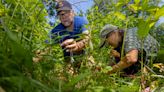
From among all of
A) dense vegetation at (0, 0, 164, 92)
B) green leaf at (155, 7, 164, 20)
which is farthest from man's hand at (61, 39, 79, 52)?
green leaf at (155, 7, 164, 20)

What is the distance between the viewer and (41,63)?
976 mm

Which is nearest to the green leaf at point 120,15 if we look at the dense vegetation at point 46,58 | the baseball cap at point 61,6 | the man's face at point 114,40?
the dense vegetation at point 46,58

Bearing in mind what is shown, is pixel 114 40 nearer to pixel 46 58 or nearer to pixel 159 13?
pixel 159 13

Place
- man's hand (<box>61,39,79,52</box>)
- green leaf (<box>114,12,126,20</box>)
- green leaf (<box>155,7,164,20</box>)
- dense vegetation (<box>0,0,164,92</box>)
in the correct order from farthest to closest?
man's hand (<box>61,39,79,52</box>), green leaf (<box>114,12,126,20</box>), green leaf (<box>155,7,164,20</box>), dense vegetation (<box>0,0,164,92</box>)

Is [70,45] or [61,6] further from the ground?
[61,6]

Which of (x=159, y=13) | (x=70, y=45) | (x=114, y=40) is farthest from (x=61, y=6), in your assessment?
(x=114, y=40)

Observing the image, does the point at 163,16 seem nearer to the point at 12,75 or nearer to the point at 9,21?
the point at 9,21

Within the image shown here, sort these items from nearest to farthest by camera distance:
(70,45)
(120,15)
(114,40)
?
(120,15), (70,45), (114,40)

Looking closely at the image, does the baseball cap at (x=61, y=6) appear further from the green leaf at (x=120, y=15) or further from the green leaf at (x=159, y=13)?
the green leaf at (x=159, y=13)

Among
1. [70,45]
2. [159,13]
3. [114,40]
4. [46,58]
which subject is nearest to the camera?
[46,58]

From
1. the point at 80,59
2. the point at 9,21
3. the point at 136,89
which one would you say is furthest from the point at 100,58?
the point at 9,21

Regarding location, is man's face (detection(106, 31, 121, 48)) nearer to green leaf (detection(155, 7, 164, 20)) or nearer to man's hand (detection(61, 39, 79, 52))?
man's hand (detection(61, 39, 79, 52))

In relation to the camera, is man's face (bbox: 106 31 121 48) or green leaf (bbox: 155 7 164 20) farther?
man's face (bbox: 106 31 121 48)

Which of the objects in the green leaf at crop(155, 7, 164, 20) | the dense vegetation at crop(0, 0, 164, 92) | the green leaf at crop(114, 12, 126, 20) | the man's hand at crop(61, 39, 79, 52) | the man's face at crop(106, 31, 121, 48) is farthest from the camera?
the man's face at crop(106, 31, 121, 48)
